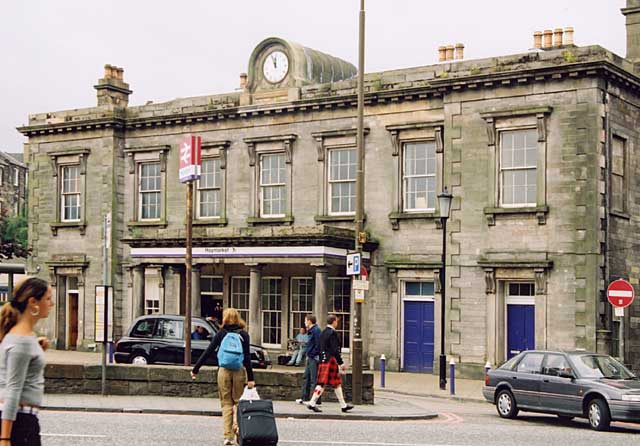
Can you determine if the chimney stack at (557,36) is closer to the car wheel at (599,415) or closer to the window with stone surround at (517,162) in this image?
the window with stone surround at (517,162)

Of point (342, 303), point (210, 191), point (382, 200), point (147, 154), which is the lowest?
point (342, 303)

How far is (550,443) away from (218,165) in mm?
22483

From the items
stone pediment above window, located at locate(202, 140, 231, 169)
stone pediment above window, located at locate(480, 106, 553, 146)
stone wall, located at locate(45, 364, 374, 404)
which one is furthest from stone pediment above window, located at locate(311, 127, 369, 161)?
stone wall, located at locate(45, 364, 374, 404)

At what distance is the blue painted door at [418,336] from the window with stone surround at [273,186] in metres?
5.83

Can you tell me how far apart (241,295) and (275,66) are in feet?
25.8

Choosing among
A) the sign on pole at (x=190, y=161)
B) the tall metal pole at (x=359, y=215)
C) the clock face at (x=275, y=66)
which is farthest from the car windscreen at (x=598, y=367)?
the clock face at (x=275, y=66)

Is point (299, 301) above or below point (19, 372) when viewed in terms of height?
below

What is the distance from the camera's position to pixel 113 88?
39.8 meters

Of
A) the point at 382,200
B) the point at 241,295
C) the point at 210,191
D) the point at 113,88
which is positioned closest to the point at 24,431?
the point at 382,200

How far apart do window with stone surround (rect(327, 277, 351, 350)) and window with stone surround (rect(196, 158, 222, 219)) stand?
522 centimetres

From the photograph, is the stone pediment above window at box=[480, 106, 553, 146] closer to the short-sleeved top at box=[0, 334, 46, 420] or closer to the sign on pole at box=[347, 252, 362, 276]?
the sign on pole at box=[347, 252, 362, 276]

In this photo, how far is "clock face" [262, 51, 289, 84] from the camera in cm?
3406

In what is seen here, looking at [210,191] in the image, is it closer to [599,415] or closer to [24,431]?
[599,415]

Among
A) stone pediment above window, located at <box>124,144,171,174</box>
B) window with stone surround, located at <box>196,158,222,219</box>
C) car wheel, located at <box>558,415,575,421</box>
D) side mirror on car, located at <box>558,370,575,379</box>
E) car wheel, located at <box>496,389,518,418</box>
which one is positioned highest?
stone pediment above window, located at <box>124,144,171,174</box>
